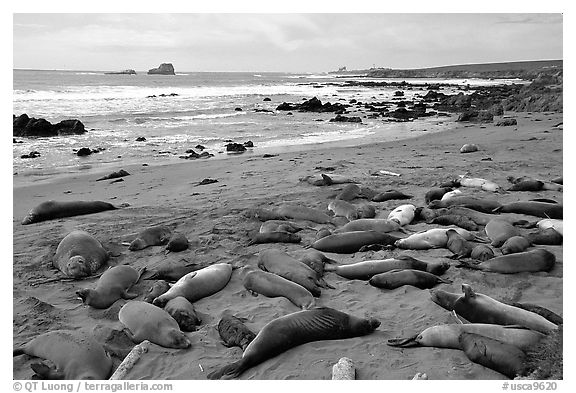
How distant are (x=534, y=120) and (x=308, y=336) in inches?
697

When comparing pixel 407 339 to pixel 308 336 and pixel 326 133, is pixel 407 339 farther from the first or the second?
pixel 326 133

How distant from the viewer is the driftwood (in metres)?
3.41

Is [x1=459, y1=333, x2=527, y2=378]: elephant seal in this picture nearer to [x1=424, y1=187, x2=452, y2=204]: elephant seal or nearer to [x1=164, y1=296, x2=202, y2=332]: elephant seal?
[x1=164, y1=296, x2=202, y2=332]: elephant seal

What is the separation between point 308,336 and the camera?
3705 mm

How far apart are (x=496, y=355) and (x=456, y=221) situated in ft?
10.5

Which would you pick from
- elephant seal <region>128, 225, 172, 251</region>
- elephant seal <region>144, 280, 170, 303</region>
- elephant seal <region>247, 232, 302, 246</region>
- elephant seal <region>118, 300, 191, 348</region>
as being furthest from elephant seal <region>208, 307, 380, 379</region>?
elephant seal <region>128, 225, 172, 251</region>

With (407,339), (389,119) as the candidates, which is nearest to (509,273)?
(407,339)

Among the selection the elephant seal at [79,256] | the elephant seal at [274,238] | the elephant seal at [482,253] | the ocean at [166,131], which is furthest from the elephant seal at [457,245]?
the ocean at [166,131]

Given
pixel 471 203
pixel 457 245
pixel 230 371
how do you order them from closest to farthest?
1. pixel 230 371
2. pixel 457 245
3. pixel 471 203

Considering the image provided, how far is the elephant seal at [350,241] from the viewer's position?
18.4 feet

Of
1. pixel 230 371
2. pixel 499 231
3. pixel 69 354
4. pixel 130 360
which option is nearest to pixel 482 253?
pixel 499 231

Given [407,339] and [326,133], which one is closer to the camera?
[407,339]

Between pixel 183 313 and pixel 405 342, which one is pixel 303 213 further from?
pixel 405 342

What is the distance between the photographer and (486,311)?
3.88 meters
